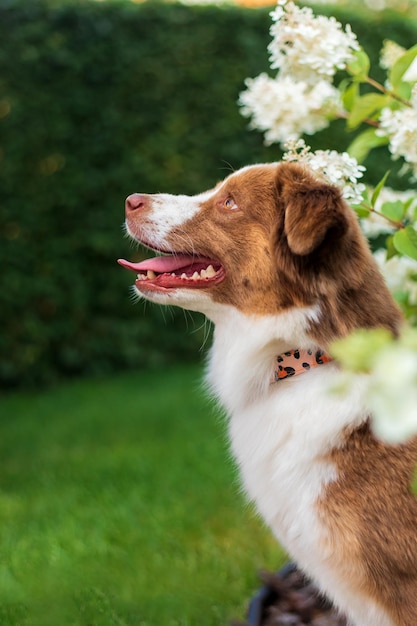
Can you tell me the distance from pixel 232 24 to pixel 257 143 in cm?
126

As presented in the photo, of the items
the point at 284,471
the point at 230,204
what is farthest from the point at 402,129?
the point at 284,471

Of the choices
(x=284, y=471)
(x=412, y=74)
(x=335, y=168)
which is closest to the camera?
(x=284, y=471)

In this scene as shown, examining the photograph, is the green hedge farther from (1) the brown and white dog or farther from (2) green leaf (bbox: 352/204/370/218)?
(2) green leaf (bbox: 352/204/370/218)

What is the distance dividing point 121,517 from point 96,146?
14.5 feet

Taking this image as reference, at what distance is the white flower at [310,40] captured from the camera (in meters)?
2.66

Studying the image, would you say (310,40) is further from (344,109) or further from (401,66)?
(344,109)

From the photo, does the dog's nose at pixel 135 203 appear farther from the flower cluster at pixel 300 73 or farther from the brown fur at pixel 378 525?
the brown fur at pixel 378 525

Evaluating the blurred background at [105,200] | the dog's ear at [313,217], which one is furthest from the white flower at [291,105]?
the blurred background at [105,200]

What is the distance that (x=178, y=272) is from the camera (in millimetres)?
2643

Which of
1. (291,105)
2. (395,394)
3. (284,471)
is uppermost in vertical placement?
(395,394)

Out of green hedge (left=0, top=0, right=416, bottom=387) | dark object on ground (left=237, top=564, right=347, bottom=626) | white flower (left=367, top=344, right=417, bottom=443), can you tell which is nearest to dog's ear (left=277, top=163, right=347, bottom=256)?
white flower (left=367, top=344, right=417, bottom=443)

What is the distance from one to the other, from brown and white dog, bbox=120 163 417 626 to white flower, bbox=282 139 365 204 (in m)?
0.05

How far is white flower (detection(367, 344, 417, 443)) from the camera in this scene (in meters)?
1.01

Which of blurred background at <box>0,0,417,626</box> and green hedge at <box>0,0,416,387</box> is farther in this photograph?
green hedge at <box>0,0,416,387</box>
